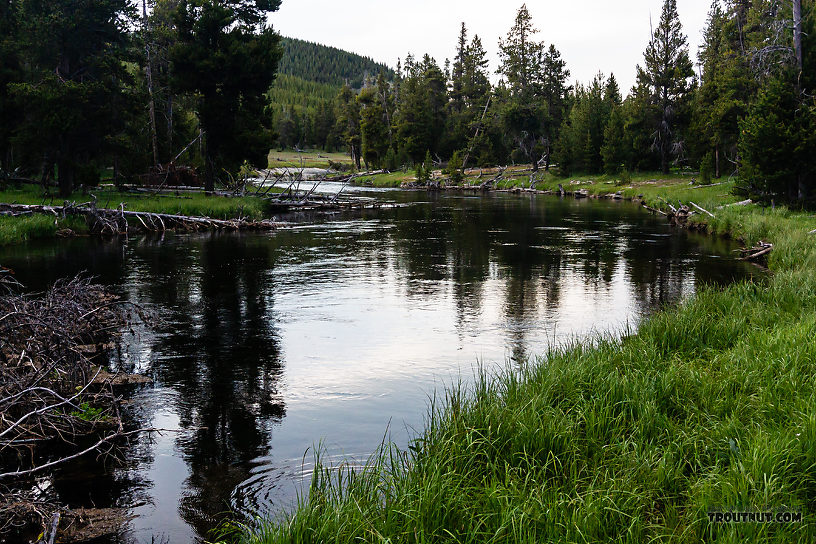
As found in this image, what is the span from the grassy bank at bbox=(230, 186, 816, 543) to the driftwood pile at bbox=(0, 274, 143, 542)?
2.68m

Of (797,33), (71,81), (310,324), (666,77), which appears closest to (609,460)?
(310,324)

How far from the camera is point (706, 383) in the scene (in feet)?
Result: 29.3

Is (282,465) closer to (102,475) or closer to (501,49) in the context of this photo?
(102,475)

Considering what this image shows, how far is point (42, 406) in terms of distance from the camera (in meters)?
8.91

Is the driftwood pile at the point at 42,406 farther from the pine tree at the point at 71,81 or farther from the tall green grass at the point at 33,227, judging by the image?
the pine tree at the point at 71,81

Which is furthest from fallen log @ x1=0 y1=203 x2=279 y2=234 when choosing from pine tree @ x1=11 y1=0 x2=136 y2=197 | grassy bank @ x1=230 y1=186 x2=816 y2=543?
grassy bank @ x1=230 y1=186 x2=816 y2=543

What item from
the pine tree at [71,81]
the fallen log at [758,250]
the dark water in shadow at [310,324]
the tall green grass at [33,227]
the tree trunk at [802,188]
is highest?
the pine tree at [71,81]

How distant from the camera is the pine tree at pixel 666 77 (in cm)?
6419

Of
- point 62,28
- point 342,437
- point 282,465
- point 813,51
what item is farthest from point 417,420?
point 62,28

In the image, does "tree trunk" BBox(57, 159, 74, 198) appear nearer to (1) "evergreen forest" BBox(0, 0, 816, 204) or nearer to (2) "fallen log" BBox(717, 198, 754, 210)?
(1) "evergreen forest" BBox(0, 0, 816, 204)

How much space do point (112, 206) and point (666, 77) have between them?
51.7 metres

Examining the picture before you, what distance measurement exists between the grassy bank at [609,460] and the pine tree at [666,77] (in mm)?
59028

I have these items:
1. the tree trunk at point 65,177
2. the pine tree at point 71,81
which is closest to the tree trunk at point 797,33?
the pine tree at point 71,81

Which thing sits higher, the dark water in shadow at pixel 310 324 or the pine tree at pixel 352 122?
the pine tree at pixel 352 122
